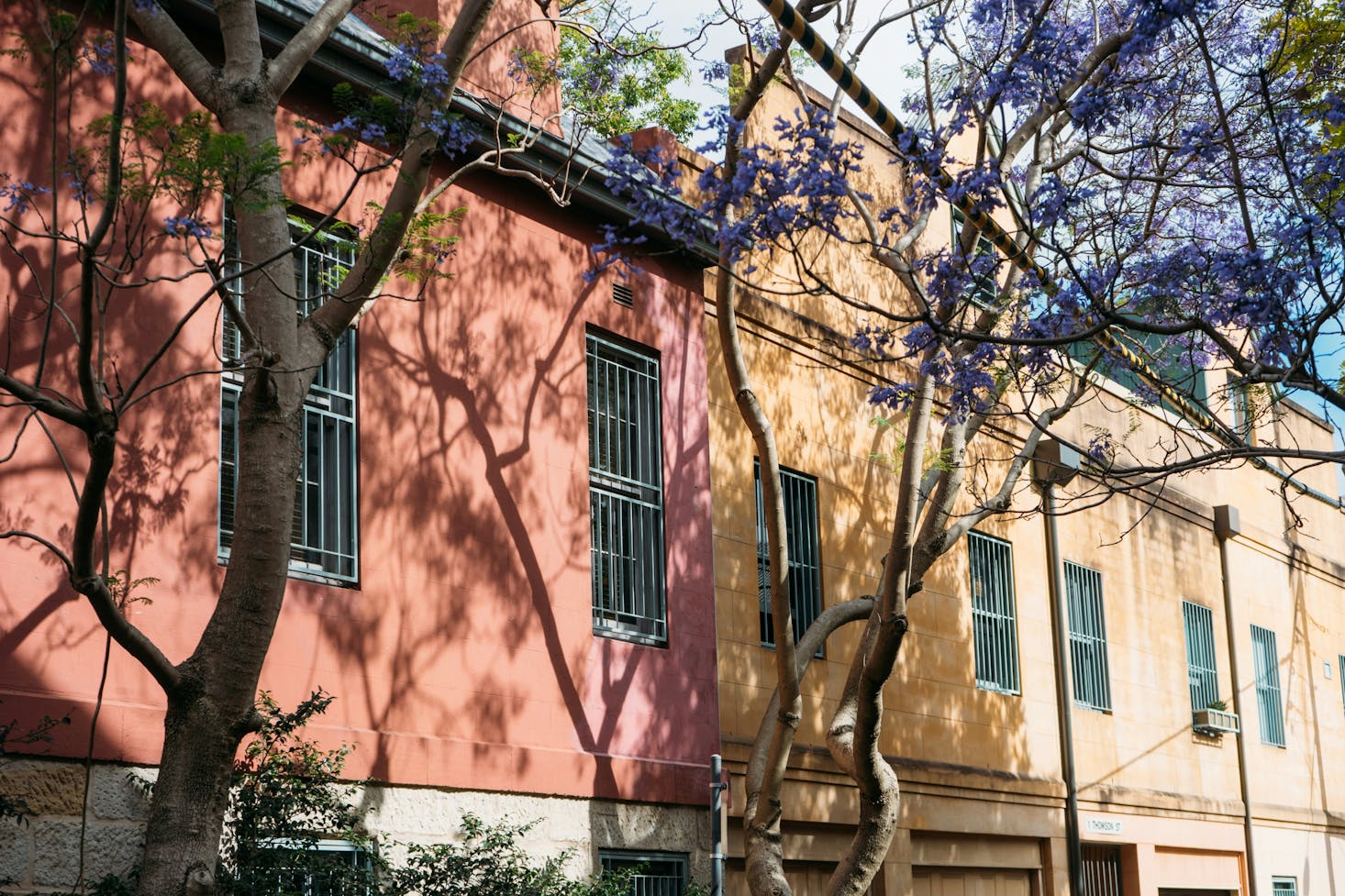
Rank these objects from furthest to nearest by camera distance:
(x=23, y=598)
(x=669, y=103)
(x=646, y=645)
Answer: (x=669, y=103) < (x=646, y=645) < (x=23, y=598)

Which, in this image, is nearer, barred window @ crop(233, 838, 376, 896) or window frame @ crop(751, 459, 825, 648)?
barred window @ crop(233, 838, 376, 896)

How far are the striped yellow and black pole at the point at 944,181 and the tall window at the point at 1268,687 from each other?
1282 cm

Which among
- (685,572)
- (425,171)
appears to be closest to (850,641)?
(685,572)

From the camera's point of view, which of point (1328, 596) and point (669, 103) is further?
point (1328, 596)

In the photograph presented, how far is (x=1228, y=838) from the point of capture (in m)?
24.1

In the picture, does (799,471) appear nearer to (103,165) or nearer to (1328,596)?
(103,165)

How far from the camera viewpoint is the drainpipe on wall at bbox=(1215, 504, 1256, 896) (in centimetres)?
2450

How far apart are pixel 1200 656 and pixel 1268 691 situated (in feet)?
8.07

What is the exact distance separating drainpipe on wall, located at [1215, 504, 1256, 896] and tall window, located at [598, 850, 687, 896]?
13.7 m

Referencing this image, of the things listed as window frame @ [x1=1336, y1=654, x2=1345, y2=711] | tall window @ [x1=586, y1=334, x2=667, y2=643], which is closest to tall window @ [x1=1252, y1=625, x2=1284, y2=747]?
window frame @ [x1=1336, y1=654, x2=1345, y2=711]

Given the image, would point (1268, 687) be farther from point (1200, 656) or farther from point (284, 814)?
point (284, 814)

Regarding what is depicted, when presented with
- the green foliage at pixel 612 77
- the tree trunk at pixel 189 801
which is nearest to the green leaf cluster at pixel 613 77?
the green foliage at pixel 612 77

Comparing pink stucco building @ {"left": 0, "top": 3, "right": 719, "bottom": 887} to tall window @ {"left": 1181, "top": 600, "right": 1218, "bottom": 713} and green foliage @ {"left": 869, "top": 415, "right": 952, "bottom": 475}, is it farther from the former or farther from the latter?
tall window @ {"left": 1181, "top": 600, "right": 1218, "bottom": 713}

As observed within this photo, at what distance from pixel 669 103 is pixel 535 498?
920 cm
